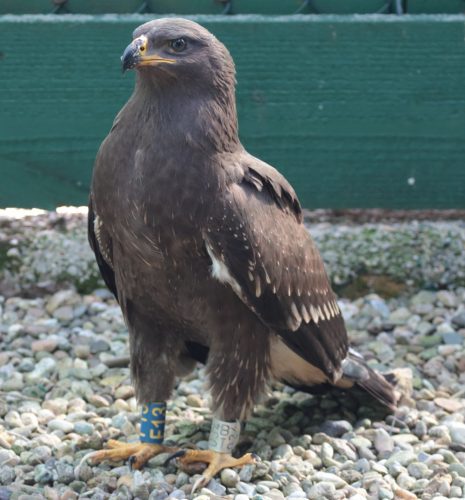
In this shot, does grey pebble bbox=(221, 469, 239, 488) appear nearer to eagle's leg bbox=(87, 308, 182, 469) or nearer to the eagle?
the eagle

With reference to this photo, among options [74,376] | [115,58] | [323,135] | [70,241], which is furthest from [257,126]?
[74,376]

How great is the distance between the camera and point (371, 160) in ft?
17.6

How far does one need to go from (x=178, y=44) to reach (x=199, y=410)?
5.01 ft

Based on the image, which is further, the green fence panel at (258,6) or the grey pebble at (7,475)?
the green fence panel at (258,6)

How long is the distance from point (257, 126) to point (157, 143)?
6.75ft

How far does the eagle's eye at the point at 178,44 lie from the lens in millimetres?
3305

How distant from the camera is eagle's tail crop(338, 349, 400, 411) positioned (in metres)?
3.93

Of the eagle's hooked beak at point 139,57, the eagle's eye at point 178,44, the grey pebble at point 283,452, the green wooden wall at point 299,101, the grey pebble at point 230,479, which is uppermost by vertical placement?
the eagle's eye at point 178,44

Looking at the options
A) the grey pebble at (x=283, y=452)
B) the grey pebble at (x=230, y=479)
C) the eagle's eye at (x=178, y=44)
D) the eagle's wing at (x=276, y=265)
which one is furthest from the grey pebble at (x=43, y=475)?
the eagle's eye at (x=178, y=44)

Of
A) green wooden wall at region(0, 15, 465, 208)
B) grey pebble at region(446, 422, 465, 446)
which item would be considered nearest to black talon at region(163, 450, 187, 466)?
grey pebble at region(446, 422, 465, 446)

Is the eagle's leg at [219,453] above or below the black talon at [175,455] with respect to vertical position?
above

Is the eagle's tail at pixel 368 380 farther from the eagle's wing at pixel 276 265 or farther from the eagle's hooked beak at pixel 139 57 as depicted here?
the eagle's hooked beak at pixel 139 57

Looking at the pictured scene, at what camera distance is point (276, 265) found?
3449mm

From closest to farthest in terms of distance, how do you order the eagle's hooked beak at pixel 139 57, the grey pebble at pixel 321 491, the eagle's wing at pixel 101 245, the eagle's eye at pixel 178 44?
the eagle's hooked beak at pixel 139 57 → the eagle's eye at pixel 178 44 → the grey pebble at pixel 321 491 → the eagle's wing at pixel 101 245
